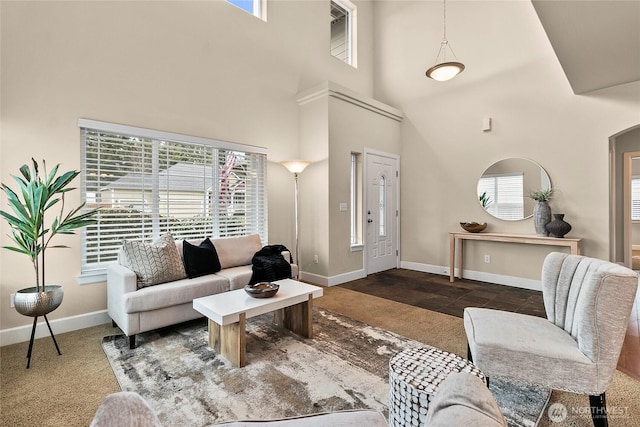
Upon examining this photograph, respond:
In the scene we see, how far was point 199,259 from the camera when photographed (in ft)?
10.8

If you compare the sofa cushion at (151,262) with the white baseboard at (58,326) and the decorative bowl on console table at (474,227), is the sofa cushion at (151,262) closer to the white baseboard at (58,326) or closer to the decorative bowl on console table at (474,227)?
the white baseboard at (58,326)

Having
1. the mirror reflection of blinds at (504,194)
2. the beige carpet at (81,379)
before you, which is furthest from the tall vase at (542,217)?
the beige carpet at (81,379)

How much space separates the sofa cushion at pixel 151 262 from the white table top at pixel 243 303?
636 millimetres

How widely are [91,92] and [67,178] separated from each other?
46.5 inches

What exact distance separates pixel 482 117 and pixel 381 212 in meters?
2.25

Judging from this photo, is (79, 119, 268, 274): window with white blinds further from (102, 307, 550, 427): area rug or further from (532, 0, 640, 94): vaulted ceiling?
(532, 0, 640, 94): vaulted ceiling

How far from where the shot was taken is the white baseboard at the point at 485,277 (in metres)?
4.44

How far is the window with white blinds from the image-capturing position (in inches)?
124

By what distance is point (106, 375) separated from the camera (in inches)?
85.0

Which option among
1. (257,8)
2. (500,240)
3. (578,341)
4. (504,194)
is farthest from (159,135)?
(504,194)

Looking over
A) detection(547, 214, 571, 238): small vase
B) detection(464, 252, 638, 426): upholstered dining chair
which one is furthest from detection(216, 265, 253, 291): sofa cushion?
detection(547, 214, 571, 238): small vase

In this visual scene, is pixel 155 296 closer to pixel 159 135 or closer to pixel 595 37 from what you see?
pixel 159 135

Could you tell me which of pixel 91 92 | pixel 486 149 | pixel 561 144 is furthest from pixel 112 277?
pixel 561 144

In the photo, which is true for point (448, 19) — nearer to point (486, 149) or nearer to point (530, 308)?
point (486, 149)
